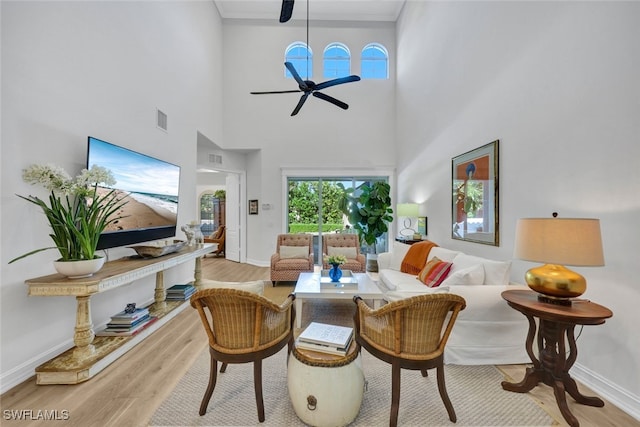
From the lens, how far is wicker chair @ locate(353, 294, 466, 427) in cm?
163

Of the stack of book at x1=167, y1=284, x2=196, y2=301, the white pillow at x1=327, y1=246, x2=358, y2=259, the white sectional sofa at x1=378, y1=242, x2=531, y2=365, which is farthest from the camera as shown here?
the white pillow at x1=327, y1=246, x2=358, y2=259

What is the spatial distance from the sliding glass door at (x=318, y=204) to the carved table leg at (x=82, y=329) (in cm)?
481

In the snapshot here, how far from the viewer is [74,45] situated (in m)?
2.60

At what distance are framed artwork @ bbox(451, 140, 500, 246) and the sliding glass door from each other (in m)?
2.97

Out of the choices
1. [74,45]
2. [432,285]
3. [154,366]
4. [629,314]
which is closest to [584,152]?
[629,314]

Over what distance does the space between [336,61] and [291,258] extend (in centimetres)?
504

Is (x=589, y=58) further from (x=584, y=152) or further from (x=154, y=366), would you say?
(x=154, y=366)

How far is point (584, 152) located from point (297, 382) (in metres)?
2.70

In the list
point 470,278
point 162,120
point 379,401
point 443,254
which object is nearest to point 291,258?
point 443,254

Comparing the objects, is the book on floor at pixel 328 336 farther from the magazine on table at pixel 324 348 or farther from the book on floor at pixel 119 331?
the book on floor at pixel 119 331

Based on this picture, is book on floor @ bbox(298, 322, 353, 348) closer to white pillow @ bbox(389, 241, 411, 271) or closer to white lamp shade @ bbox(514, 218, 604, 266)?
white lamp shade @ bbox(514, 218, 604, 266)

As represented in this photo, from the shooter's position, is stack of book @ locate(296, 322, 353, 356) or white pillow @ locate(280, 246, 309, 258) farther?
white pillow @ locate(280, 246, 309, 258)

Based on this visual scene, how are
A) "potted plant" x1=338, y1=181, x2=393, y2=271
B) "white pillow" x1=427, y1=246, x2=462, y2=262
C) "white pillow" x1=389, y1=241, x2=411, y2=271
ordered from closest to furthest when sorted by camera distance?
1. "white pillow" x1=427, y1=246, x2=462, y2=262
2. "white pillow" x1=389, y1=241, x2=411, y2=271
3. "potted plant" x1=338, y1=181, x2=393, y2=271

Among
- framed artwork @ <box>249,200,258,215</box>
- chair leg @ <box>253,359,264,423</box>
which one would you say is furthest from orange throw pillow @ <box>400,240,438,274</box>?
framed artwork @ <box>249,200,258,215</box>
